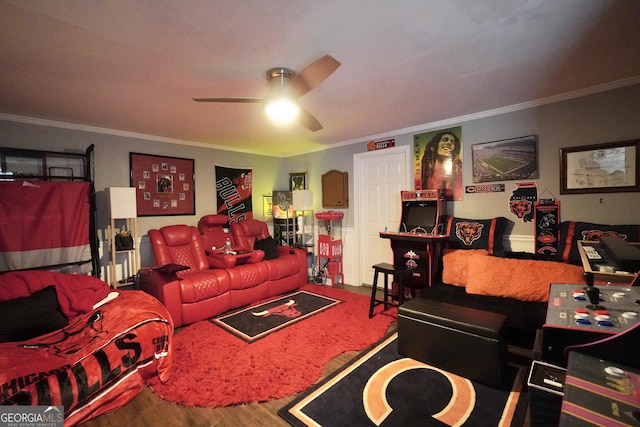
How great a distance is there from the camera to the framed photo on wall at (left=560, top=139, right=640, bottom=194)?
8.52 feet

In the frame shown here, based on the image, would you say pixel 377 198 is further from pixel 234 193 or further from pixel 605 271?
pixel 605 271

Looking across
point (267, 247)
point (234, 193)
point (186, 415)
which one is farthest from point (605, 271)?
point (234, 193)

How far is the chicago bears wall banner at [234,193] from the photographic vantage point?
4.92m

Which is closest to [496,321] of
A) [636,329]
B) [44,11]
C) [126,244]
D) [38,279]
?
[636,329]

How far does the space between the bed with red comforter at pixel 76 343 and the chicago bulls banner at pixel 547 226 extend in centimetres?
369

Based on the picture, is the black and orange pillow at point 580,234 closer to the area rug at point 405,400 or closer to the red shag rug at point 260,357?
the area rug at point 405,400

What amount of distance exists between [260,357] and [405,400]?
128 cm

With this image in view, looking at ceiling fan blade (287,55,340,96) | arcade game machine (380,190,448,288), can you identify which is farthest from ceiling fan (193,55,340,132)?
arcade game machine (380,190,448,288)

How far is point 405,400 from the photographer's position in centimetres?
196

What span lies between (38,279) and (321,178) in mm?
3884

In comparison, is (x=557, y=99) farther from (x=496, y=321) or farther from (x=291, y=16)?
(x=291, y=16)

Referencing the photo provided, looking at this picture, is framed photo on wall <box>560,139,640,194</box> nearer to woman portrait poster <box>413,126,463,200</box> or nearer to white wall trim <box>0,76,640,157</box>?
white wall trim <box>0,76,640,157</box>

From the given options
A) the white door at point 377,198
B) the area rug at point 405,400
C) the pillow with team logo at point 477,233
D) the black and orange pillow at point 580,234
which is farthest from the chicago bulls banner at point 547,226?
the white door at point 377,198

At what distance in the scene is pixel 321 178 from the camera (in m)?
5.18
